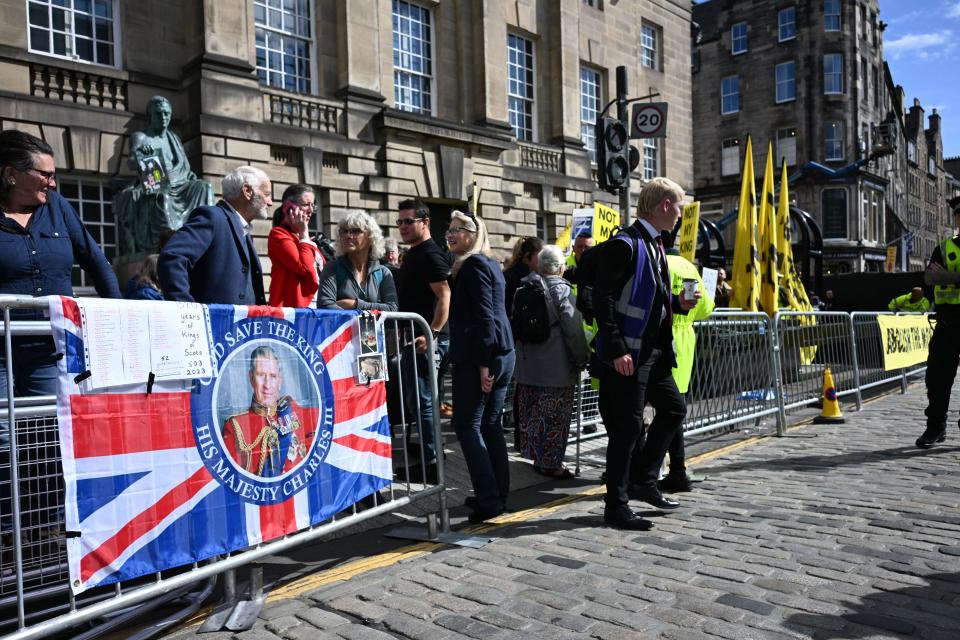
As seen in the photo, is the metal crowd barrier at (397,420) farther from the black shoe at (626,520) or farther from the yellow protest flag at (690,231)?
the yellow protest flag at (690,231)

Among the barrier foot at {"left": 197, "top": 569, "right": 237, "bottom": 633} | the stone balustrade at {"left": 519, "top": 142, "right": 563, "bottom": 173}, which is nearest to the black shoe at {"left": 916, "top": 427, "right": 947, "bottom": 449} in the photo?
the barrier foot at {"left": 197, "top": 569, "right": 237, "bottom": 633}

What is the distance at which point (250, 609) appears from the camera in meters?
3.24

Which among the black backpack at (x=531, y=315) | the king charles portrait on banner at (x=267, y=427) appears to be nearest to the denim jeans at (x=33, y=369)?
the king charles portrait on banner at (x=267, y=427)

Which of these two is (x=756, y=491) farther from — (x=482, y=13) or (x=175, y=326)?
(x=482, y=13)

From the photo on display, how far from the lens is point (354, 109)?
1559 cm

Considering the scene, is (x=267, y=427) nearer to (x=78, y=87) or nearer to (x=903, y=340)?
(x=903, y=340)

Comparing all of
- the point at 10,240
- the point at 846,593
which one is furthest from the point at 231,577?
the point at 846,593

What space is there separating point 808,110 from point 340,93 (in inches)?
1572

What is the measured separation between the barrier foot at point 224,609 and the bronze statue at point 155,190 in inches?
357

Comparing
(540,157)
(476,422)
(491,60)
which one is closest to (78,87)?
(491,60)

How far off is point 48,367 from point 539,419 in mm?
3536

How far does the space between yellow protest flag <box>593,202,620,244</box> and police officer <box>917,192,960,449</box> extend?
3749 mm

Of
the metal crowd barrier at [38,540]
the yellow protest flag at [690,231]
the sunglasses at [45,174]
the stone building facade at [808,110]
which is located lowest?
the metal crowd barrier at [38,540]

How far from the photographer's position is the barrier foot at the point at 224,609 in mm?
3107
